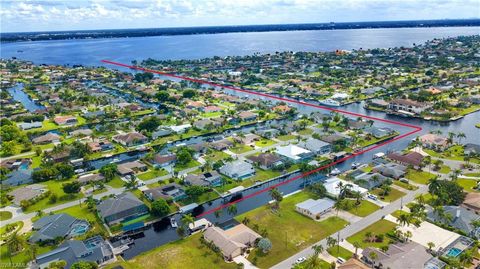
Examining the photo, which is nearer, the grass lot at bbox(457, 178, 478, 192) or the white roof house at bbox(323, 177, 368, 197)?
the white roof house at bbox(323, 177, 368, 197)

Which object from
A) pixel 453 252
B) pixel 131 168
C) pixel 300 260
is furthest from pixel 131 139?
pixel 453 252

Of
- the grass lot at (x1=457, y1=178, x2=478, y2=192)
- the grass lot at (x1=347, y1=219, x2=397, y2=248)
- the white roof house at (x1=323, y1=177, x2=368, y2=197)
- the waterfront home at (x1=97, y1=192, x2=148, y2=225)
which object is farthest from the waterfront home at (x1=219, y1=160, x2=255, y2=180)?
the grass lot at (x1=457, y1=178, x2=478, y2=192)

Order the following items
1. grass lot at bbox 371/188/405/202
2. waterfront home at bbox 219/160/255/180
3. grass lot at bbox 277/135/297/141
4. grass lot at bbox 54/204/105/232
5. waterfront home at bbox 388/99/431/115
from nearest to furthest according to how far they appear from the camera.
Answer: grass lot at bbox 54/204/105/232 → grass lot at bbox 371/188/405/202 → waterfront home at bbox 219/160/255/180 → grass lot at bbox 277/135/297/141 → waterfront home at bbox 388/99/431/115

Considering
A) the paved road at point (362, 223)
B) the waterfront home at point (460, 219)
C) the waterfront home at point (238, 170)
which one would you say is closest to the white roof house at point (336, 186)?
the paved road at point (362, 223)

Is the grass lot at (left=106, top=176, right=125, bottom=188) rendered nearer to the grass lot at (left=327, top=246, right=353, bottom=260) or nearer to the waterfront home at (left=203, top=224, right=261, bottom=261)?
the waterfront home at (left=203, top=224, right=261, bottom=261)

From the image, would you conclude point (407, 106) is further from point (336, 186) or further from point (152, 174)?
point (152, 174)
